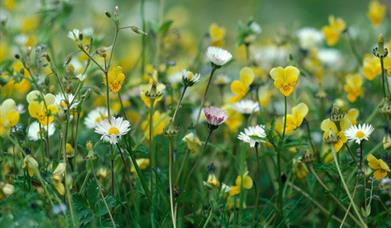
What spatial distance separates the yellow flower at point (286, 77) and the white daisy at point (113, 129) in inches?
13.6

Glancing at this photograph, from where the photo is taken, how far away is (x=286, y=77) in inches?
60.8

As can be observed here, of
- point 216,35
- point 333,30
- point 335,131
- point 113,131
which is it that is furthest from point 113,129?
point 333,30

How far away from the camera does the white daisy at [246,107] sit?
185 centimetres

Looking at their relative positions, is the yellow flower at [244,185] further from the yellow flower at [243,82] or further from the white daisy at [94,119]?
the white daisy at [94,119]

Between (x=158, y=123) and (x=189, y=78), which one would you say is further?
(x=158, y=123)

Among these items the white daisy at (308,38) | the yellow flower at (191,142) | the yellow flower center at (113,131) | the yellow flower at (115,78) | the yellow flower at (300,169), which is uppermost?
the white daisy at (308,38)

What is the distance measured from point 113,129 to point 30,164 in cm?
19

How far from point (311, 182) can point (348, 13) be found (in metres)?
3.67

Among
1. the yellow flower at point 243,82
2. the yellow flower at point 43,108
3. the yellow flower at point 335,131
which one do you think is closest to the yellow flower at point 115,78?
the yellow flower at point 43,108

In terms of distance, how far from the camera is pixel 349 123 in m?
1.56

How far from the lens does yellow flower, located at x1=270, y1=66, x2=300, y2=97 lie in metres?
1.54

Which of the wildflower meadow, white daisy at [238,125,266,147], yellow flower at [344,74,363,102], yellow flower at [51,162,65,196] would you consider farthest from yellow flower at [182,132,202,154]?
yellow flower at [344,74,363,102]

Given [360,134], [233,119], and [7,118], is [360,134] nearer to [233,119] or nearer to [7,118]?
[233,119]

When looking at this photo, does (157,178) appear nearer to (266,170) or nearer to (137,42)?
(266,170)
